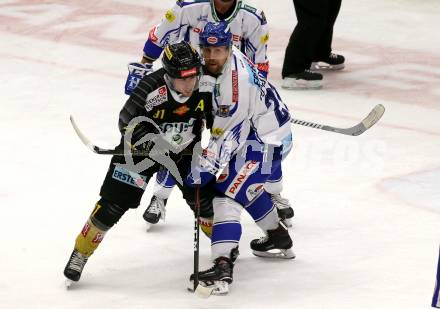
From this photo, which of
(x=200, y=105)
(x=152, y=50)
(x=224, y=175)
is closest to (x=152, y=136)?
(x=200, y=105)

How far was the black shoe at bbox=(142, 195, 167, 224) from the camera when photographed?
5672mm

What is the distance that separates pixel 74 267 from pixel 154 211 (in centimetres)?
80

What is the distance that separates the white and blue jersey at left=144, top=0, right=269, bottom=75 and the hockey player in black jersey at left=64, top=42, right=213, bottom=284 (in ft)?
3.19

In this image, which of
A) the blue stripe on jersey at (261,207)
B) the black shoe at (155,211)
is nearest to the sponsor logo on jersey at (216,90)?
the blue stripe on jersey at (261,207)

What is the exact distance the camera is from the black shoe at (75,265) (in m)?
4.95

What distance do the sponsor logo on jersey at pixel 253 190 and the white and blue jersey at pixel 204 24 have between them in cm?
97

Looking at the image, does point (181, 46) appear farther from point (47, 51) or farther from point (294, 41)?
point (47, 51)

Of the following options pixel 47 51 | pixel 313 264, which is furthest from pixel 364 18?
pixel 313 264

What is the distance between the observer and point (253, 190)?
16.7ft

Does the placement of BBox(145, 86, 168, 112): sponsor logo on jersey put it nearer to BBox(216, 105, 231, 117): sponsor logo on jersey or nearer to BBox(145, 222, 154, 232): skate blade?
BBox(216, 105, 231, 117): sponsor logo on jersey

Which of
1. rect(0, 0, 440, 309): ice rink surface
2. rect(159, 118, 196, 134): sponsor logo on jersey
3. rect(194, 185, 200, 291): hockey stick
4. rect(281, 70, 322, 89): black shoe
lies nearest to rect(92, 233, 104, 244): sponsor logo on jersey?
rect(0, 0, 440, 309): ice rink surface

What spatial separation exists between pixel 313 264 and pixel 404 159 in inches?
63.5

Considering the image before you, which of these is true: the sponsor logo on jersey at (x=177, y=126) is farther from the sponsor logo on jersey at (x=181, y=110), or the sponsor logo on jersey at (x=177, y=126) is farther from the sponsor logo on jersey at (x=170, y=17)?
the sponsor logo on jersey at (x=170, y=17)

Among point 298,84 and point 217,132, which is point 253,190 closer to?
point 217,132
